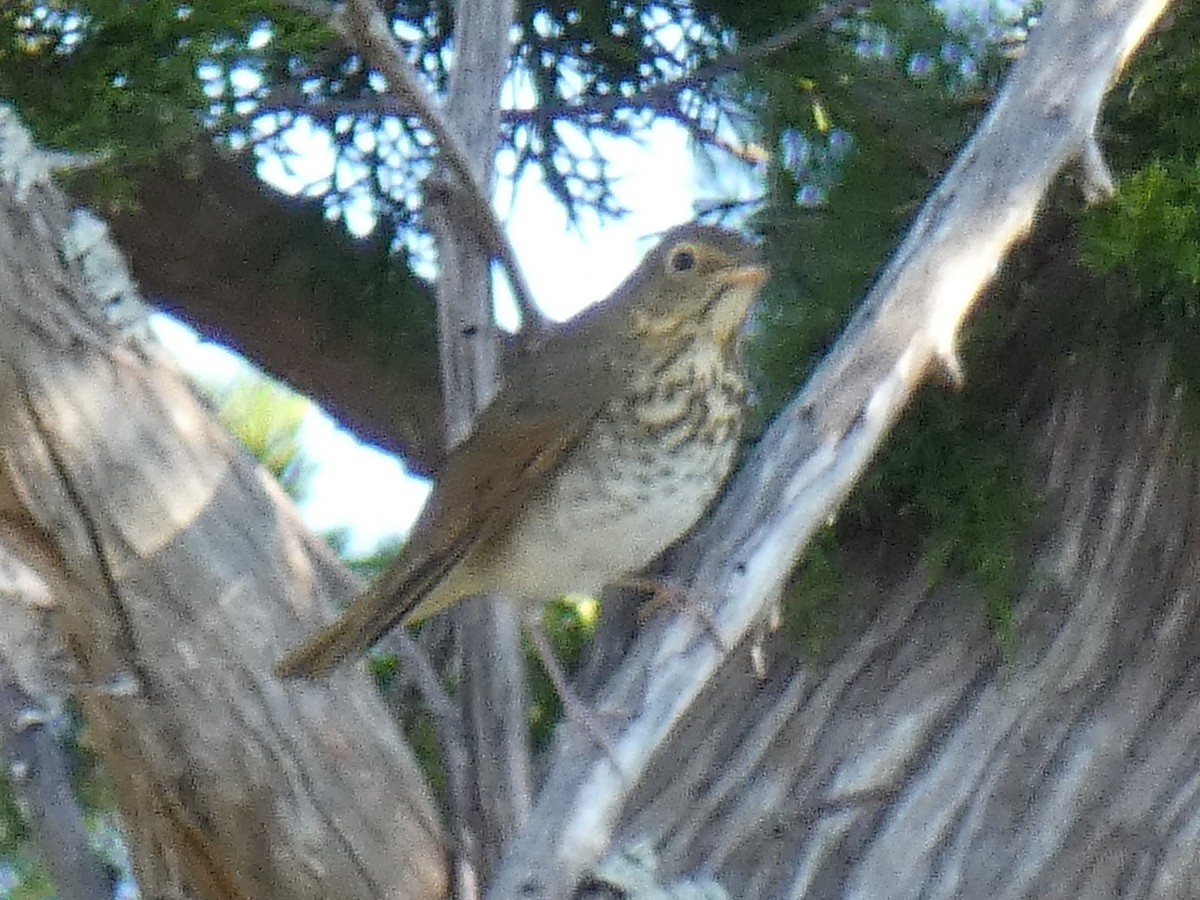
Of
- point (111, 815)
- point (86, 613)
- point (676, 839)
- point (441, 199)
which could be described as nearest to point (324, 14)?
point (441, 199)

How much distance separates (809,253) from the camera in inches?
94.1

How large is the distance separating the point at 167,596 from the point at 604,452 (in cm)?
64

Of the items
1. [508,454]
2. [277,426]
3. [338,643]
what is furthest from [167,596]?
[277,426]

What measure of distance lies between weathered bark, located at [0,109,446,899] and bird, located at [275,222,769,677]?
309 millimetres

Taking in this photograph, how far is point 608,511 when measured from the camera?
214 cm

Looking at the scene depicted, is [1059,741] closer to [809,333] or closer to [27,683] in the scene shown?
[809,333]

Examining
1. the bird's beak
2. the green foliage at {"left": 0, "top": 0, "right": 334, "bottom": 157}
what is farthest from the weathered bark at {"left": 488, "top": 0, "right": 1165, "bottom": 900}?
the green foliage at {"left": 0, "top": 0, "right": 334, "bottom": 157}

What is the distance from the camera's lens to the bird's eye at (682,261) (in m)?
2.28

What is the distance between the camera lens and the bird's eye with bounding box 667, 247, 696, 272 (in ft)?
7.48

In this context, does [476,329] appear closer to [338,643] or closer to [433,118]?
[433,118]

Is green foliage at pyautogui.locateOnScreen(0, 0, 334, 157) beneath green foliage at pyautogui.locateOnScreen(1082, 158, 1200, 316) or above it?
above

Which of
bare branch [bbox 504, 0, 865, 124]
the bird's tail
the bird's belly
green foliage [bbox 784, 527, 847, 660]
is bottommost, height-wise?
green foliage [bbox 784, 527, 847, 660]

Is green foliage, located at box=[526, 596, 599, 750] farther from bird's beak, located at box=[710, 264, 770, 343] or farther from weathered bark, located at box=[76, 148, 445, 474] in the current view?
bird's beak, located at box=[710, 264, 770, 343]

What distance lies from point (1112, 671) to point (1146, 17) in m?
0.77
